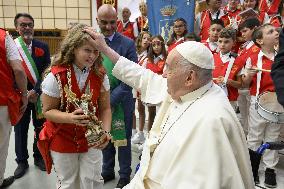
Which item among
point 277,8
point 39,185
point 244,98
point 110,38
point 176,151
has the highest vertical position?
point 277,8

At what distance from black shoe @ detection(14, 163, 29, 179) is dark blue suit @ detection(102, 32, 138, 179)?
32.8 inches

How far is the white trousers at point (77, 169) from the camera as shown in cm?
208

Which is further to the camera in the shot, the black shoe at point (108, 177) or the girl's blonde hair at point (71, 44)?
the black shoe at point (108, 177)

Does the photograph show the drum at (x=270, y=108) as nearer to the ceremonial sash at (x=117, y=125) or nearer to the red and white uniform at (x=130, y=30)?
the ceremonial sash at (x=117, y=125)

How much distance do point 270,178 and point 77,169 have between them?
6.02ft

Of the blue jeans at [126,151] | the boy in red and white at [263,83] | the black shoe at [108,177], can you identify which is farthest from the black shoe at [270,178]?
the black shoe at [108,177]

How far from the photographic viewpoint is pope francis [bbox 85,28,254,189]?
1.40 m

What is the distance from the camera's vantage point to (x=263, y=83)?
3053mm

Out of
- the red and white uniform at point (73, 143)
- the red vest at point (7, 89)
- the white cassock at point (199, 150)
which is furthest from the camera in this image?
the red vest at point (7, 89)

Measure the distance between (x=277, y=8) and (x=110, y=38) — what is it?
9.38 feet

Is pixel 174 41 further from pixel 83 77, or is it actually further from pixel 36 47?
pixel 83 77

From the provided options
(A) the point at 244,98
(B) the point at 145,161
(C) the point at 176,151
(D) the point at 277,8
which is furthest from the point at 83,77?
(D) the point at 277,8

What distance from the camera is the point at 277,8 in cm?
461

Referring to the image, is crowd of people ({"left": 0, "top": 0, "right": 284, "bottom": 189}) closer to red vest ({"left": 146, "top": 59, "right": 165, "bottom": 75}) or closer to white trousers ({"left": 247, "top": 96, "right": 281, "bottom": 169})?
white trousers ({"left": 247, "top": 96, "right": 281, "bottom": 169})
